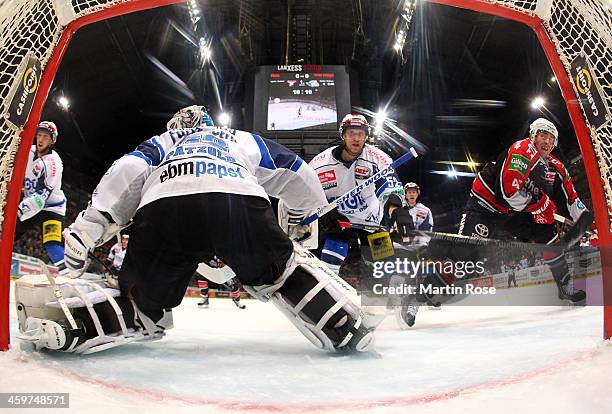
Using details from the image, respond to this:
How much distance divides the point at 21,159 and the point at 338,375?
1059 mm

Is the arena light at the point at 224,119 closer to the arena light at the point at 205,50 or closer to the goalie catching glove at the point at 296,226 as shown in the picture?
the arena light at the point at 205,50

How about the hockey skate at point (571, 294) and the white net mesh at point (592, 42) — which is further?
the hockey skate at point (571, 294)

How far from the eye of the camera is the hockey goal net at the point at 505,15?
1279 millimetres

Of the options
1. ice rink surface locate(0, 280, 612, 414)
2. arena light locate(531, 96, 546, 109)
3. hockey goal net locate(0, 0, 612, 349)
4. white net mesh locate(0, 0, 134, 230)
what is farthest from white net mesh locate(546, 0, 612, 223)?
arena light locate(531, 96, 546, 109)

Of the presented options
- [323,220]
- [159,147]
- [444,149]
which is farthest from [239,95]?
[159,147]

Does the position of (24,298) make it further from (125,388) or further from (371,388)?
(371,388)

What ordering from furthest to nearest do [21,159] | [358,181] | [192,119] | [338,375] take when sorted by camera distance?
[358,181]
[192,119]
[21,159]
[338,375]

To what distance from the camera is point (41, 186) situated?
345 cm

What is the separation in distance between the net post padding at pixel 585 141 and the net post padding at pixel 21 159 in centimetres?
98

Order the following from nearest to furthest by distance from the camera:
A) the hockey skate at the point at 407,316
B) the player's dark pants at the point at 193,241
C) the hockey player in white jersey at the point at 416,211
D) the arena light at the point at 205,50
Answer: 1. the player's dark pants at the point at 193,241
2. the hockey skate at the point at 407,316
3. the hockey player in white jersey at the point at 416,211
4. the arena light at the point at 205,50

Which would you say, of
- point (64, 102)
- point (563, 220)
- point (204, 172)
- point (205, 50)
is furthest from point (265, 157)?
point (64, 102)

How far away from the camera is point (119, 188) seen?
1514 millimetres

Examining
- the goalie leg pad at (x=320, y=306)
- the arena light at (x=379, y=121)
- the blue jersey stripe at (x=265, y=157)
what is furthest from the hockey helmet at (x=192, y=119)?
the arena light at (x=379, y=121)

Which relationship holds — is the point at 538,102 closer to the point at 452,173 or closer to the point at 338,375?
the point at 452,173
